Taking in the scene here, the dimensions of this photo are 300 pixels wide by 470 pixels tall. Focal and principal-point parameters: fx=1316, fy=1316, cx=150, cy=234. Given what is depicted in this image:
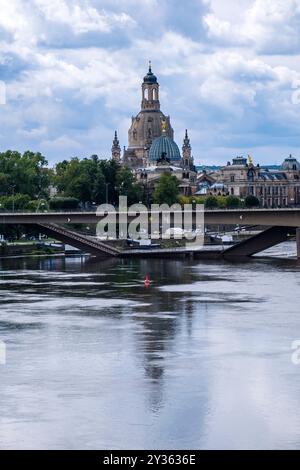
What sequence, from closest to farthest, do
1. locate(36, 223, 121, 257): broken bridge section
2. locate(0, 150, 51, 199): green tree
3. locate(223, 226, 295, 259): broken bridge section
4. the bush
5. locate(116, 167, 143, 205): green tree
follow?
locate(223, 226, 295, 259): broken bridge section < locate(36, 223, 121, 257): broken bridge section < the bush < locate(0, 150, 51, 199): green tree < locate(116, 167, 143, 205): green tree

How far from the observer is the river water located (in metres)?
38.6

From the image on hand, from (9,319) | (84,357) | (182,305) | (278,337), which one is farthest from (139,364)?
(182,305)

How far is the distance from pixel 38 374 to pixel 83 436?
29.5 feet

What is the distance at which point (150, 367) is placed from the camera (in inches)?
1902

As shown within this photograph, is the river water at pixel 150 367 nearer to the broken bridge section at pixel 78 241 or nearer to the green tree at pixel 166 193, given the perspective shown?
the broken bridge section at pixel 78 241

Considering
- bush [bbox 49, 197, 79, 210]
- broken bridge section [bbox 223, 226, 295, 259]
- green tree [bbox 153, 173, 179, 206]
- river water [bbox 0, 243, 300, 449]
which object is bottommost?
river water [bbox 0, 243, 300, 449]

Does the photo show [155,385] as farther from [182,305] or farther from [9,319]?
[182,305]

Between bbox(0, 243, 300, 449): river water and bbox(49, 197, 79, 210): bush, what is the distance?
73268 millimetres

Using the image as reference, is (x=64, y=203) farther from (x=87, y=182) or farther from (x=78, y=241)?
(x=78, y=241)

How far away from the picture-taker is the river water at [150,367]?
38.6 m

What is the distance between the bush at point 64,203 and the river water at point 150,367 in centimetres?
7327

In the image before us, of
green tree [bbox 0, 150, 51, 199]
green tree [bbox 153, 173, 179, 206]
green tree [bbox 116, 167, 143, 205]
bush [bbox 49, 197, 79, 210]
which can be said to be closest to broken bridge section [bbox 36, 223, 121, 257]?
bush [bbox 49, 197, 79, 210]

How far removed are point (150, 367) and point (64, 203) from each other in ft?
368

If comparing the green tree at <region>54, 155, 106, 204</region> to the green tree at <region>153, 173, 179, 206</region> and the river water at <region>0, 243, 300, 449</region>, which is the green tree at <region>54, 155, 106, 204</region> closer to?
the green tree at <region>153, 173, 179, 206</region>
